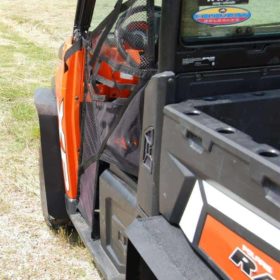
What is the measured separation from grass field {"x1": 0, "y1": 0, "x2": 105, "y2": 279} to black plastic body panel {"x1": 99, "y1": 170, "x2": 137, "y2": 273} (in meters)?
0.56

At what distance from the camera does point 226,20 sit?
1977mm

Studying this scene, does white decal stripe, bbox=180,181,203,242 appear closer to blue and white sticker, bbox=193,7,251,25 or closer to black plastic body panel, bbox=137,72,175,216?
black plastic body panel, bbox=137,72,175,216

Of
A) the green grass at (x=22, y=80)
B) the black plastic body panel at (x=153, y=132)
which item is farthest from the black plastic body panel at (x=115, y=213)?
the green grass at (x=22, y=80)

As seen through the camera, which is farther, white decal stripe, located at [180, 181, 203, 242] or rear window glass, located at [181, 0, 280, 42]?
rear window glass, located at [181, 0, 280, 42]

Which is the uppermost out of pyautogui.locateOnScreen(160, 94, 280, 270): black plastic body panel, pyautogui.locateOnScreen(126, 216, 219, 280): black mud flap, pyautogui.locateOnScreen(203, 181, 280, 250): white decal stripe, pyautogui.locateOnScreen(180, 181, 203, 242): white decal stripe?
pyautogui.locateOnScreen(160, 94, 280, 270): black plastic body panel

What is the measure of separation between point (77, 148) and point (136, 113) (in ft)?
2.62

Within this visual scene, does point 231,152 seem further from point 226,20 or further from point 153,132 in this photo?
point 226,20

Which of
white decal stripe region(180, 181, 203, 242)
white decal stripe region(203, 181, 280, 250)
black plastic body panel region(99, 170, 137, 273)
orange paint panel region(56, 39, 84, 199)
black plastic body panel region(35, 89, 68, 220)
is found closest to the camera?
white decal stripe region(203, 181, 280, 250)

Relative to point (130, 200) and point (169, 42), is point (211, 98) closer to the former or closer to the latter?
point (169, 42)

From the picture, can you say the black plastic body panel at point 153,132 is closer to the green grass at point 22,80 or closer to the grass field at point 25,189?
the grass field at point 25,189

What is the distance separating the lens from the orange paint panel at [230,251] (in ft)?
4.85

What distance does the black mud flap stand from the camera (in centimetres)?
177

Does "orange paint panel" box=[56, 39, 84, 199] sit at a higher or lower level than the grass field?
higher

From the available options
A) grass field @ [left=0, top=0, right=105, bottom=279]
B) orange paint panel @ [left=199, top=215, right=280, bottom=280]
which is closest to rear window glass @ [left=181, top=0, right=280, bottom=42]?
orange paint panel @ [left=199, top=215, right=280, bottom=280]
